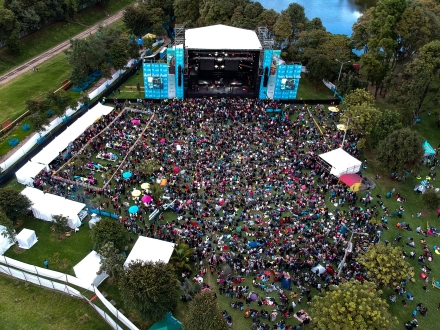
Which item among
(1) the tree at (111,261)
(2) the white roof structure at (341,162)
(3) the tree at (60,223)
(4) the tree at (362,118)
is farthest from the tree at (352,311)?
(4) the tree at (362,118)

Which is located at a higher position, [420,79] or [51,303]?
[420,79]

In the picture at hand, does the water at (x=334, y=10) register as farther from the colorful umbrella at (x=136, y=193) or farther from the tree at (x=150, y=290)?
the tree at (x=150, y=290)

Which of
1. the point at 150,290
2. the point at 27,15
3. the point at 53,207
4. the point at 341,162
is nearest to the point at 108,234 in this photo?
the point at 150,290

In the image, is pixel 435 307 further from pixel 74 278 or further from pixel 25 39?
pixel 25 39

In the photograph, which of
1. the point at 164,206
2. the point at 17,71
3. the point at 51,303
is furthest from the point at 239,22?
the point at 51,303

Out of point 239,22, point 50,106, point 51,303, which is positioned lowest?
point 51,303

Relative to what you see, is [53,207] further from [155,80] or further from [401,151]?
[401,151]
